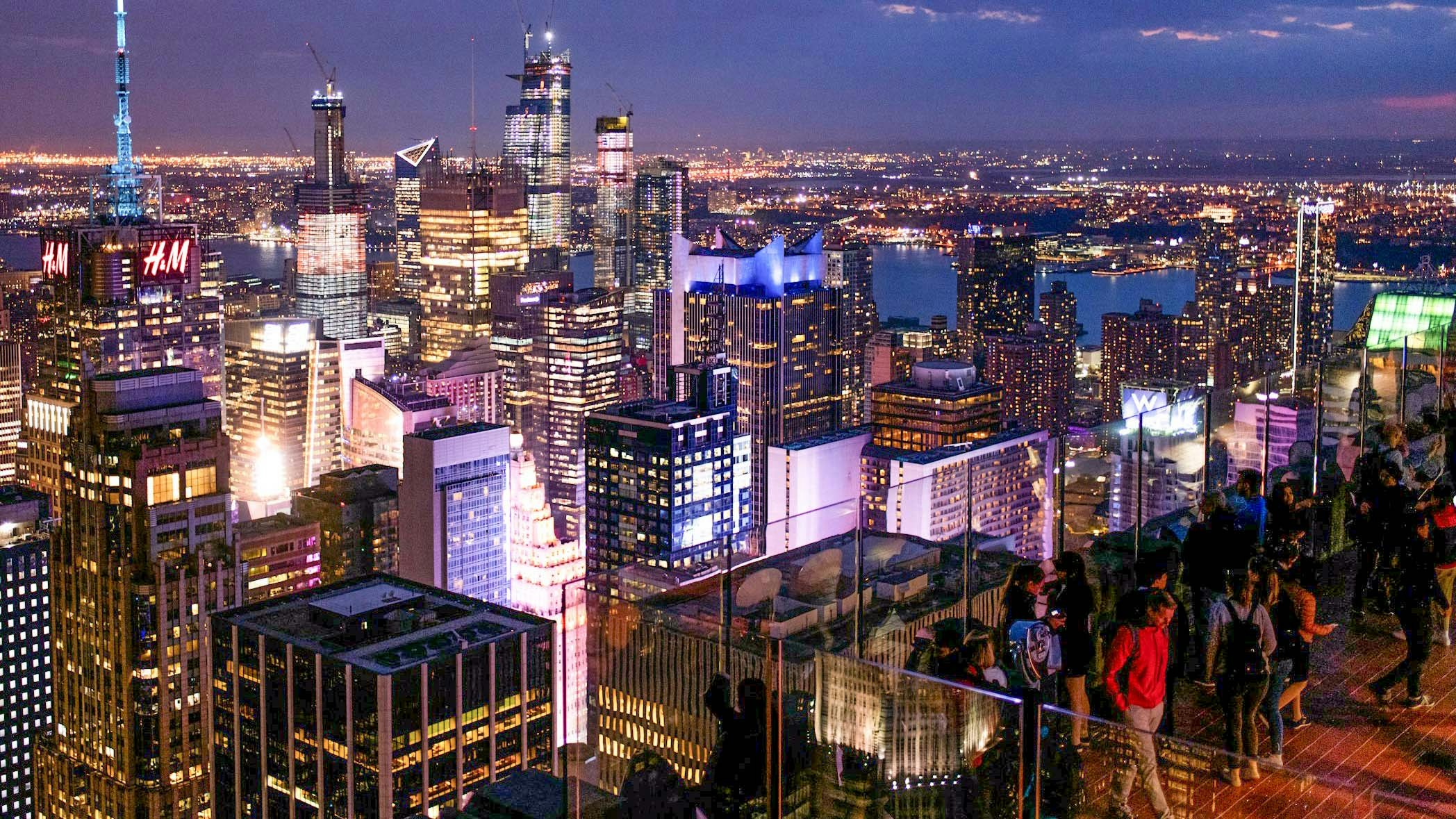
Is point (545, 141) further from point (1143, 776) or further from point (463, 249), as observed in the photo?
point (1143, 776)

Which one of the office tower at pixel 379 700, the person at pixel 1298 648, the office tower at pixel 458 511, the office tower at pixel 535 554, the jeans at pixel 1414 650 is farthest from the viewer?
the office tower at pixel 535 554

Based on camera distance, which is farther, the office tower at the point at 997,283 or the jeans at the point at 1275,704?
the office tower at the point at 997,283

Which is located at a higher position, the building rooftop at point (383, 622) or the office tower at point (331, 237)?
the office tower at point (331, 237)

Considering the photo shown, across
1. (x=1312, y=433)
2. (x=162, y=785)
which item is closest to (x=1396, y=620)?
(x=1312, y=433)

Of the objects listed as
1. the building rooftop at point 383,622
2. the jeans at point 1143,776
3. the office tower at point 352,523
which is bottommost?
the office tower at point 352,523

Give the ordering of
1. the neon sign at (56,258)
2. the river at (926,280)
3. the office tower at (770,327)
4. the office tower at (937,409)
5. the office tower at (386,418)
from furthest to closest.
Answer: the river at (926,280) < the office tower at (386,418) < the office tower at (770,327) < the neon sign at (56,258) < the office tower at (937,409)

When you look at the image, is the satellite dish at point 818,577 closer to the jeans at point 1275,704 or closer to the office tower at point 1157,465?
the jeans at point 1275,704

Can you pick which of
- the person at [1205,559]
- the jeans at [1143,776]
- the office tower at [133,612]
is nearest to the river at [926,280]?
the office tower at [133,612]

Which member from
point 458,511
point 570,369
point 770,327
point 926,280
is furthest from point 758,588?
point 926,280
